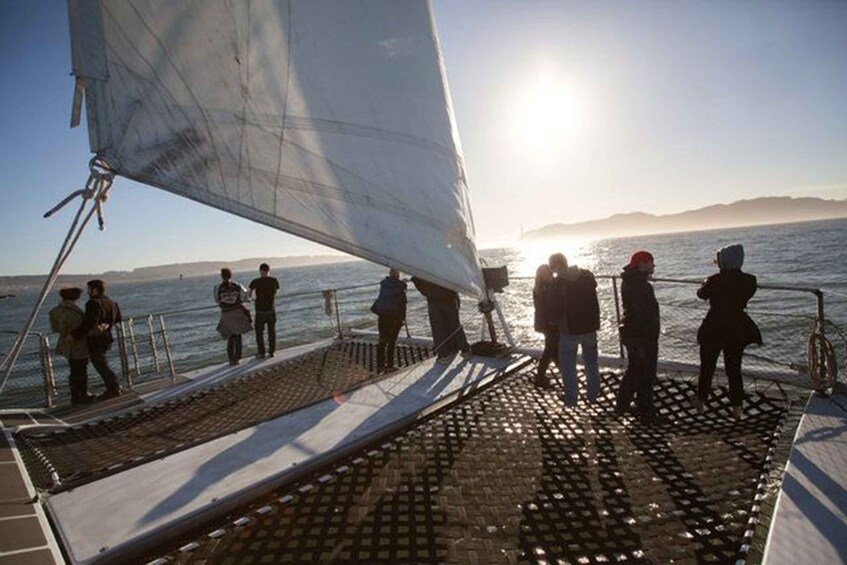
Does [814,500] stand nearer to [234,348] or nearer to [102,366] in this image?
[234,348]

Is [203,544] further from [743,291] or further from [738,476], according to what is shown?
[743,291]

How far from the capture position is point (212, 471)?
3090 millimetres

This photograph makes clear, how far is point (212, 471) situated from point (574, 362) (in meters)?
3.42

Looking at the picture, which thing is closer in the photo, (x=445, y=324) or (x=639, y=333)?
(x=639, y=333)

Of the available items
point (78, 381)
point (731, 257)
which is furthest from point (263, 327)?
point (731, 257)

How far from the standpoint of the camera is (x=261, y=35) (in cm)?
308

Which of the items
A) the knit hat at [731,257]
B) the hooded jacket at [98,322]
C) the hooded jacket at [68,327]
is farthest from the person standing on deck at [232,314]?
the knit hat at [731,257]

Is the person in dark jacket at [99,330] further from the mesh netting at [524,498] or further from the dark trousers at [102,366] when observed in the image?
the mesh netting at [524,498]

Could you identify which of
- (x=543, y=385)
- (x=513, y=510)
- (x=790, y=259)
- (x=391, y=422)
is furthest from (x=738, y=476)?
(x=790, y=259)

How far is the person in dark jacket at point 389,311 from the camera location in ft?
19.0

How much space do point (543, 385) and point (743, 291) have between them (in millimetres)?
2119

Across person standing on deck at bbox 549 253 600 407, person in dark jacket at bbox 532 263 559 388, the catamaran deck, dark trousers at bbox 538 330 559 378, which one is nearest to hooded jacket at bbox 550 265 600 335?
person standing on deck at bbox 549 253 600 407

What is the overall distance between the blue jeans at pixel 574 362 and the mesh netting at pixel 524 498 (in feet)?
1.62

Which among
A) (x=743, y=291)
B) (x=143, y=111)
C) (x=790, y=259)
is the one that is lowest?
(x=790, y=259)
